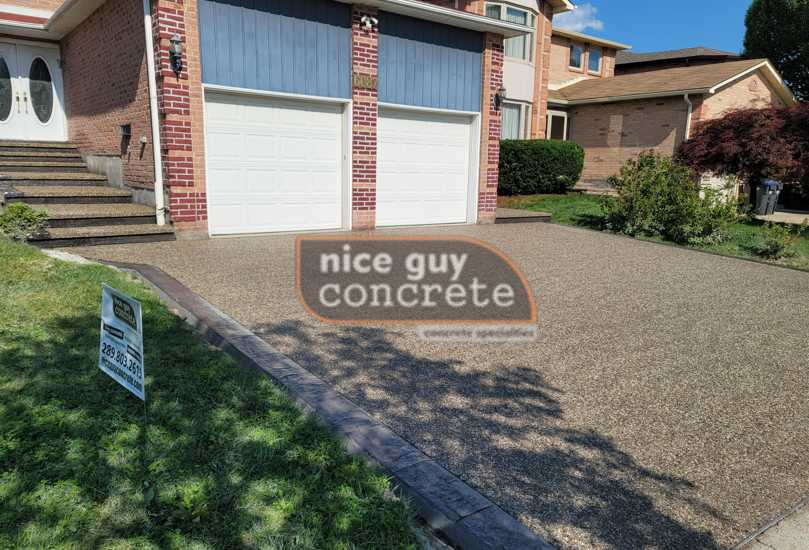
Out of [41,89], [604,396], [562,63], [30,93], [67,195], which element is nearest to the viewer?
[604,396]

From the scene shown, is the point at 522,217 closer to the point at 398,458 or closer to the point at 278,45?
the point at 278,45

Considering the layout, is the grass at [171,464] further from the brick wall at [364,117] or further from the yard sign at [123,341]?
the brick wall at [364,117]

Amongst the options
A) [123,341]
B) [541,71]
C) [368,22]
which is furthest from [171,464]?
[541,71]

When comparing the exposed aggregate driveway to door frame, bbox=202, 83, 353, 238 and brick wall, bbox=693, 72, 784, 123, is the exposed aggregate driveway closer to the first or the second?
door frame, bbox=202, 83, 353, 238

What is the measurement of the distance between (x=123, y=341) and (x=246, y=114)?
725cm

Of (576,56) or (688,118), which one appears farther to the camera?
(576,56)

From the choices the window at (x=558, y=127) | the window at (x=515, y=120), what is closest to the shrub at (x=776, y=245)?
the window at (x=515, y=120)

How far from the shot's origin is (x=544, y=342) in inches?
198

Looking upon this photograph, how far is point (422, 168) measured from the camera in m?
12.0

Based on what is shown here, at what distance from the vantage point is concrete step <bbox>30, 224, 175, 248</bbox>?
780 cm

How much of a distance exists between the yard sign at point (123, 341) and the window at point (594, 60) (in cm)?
2655

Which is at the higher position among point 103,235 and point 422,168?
point 422,168

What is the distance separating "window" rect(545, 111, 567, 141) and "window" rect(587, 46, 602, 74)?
4.52m

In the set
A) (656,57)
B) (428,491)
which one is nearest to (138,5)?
(428,491)
